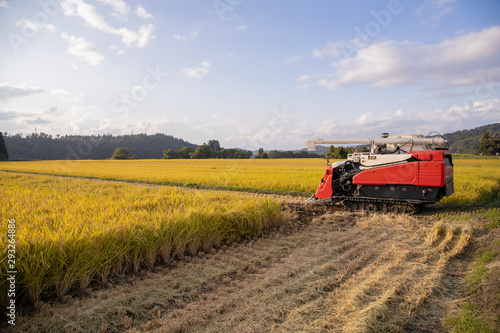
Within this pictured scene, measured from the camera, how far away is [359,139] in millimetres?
9273

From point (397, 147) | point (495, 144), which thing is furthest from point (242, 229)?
point (495, 144)

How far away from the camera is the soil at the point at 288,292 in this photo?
→ 3.01 m

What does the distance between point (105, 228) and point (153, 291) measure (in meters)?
1.25

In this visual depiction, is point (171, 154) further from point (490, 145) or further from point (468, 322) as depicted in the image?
point (490, 145)

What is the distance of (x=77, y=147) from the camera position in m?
105

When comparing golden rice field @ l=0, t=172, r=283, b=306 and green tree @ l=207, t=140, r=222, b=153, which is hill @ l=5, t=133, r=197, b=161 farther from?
golden rice field @ l=0, t=172, r=283, b=306

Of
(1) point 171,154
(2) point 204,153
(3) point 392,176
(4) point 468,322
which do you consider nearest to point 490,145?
(2) point 204,153

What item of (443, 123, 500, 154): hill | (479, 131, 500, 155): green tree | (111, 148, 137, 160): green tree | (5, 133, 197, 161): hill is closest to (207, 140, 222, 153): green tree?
(111, 148, 137, 160): green tree

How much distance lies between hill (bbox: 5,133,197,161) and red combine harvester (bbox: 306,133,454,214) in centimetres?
9096

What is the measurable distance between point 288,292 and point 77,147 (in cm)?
12178

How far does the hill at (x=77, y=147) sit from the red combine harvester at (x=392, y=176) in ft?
298

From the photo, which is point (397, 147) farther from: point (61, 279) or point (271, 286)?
point (61, 279)

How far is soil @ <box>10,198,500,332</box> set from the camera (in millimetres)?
3012

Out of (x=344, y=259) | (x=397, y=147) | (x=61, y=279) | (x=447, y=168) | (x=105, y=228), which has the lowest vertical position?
(x=344, y=259)
